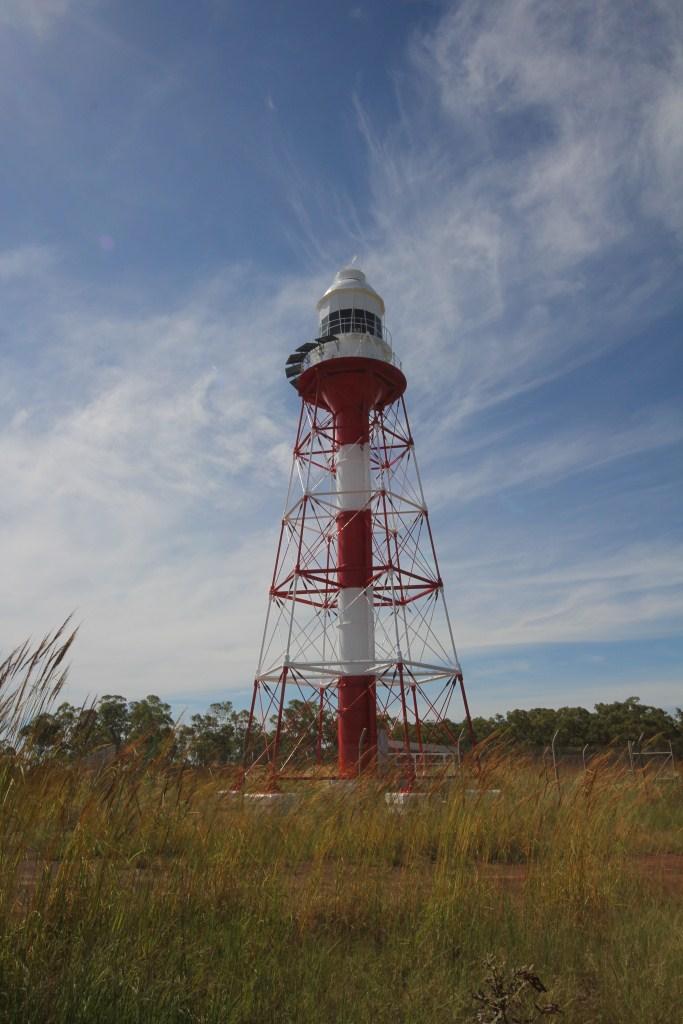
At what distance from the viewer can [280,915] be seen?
15.0 feet

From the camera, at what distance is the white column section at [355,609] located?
22.2 m

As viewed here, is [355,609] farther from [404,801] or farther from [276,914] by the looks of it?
[276,914]

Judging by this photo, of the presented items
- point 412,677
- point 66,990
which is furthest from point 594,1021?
point 412,677

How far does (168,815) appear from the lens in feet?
15.6

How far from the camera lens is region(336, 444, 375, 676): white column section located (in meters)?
22.2

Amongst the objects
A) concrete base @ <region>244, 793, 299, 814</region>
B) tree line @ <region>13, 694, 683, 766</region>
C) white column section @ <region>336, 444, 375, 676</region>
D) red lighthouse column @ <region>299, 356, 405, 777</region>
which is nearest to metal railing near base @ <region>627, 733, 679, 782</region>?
tree line @ <region>13, 694, 683, 766</region>

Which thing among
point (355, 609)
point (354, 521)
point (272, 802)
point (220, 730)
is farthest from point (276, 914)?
point (354, 521)

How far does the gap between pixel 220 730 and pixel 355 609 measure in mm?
7187

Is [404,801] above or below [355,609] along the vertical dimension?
below

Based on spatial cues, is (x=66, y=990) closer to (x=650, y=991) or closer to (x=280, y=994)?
(x=280, y=994)

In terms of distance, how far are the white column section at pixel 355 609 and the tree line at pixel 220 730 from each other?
6.81 feet

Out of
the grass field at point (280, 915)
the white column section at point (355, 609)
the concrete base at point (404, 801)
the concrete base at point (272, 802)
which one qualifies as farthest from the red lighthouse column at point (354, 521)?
the grass field at point (280, 915)

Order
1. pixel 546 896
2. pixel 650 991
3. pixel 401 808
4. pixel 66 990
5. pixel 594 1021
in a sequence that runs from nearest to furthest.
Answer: pixel 66 990 < pixel 594 1021 < pixel 650 991 < pixel 546 896 < pixel 401 808

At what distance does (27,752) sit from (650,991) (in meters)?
3.77
